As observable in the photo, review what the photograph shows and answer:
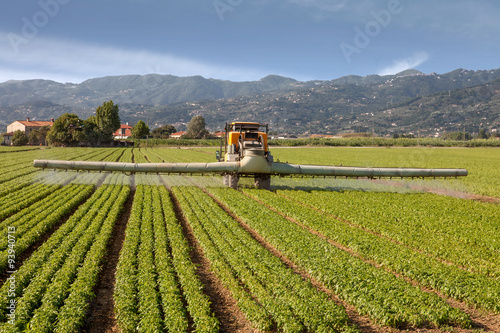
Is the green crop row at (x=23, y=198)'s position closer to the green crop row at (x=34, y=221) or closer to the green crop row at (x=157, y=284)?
the green crop row at (x=34, y=221)

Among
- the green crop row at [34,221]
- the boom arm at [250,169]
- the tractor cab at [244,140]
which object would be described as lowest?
the green crop row at [34,221]

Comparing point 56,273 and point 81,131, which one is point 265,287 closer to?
point 56,273

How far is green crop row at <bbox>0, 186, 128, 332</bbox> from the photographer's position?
6367mm

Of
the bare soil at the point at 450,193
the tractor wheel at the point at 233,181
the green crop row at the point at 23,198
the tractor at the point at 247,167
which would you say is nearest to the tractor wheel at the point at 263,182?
the tractor at the point at 247,167

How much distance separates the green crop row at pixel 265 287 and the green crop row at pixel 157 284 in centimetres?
79

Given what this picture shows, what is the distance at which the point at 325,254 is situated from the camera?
9750mm

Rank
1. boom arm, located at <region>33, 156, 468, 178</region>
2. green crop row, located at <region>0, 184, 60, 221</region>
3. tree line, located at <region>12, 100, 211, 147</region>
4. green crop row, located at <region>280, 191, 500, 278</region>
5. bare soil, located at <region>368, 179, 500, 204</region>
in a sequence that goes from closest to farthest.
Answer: green crop row, located at <region>280, 191, 500, 278</region> → green crop row, located at <region>0, 184, 60, 221</region> → boom arm, located at <region>33, 156, 468, 178</region> → bare soil, located at <region>368, 179, 500, 204</region> → tree line, located at <region>12, 100, 211, 147</region>

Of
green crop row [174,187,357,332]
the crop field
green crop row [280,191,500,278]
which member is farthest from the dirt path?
green crop row [280,191,500,278]

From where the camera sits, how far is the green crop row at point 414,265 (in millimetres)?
7441

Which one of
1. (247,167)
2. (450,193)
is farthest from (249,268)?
(450,193)

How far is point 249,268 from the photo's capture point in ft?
A: 29.2

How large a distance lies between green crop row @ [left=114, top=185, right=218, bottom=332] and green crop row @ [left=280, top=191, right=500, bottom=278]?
7.14 meters

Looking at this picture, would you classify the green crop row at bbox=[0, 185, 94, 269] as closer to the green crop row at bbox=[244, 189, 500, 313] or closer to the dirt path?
the dirt path

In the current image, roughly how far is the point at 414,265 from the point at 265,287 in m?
4.08
